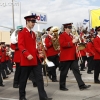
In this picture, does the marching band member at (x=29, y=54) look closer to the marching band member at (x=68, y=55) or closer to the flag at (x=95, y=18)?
the marching band member at (x=68, y=55)

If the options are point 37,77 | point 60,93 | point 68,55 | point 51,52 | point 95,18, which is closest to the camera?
point 37,77

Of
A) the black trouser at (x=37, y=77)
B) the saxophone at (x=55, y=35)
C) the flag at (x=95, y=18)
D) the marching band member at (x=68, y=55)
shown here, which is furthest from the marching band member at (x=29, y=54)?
the flag at (x=95, y=18)

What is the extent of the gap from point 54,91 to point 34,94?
1.92 feet

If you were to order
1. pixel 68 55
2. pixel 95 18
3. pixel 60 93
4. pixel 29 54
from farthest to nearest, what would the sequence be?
pixel 95 18 < pixel 68 55 < pixel 60 93 < pixel 29 54

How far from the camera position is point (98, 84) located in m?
8.26

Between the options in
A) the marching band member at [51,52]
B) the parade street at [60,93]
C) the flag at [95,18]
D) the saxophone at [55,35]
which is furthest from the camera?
the flag at [95,18]

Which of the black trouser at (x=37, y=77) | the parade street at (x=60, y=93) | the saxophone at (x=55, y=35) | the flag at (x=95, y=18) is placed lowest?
the parade street at (x=60, y=93)

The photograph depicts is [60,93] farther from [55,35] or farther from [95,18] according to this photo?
[95,18]

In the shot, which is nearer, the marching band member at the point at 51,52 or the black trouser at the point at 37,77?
the black trouser at the point at 37,77

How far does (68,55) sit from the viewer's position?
7289mm

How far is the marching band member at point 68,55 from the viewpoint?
7242 mm

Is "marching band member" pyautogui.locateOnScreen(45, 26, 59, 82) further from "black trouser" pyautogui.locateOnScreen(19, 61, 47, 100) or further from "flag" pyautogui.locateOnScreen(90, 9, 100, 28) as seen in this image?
"flag" pyautogui.locateOnScreen(90, 9, 100, 28)

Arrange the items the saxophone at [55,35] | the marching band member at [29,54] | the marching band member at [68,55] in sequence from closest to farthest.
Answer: the marching band member at [29,54]
the marching band member at [68,55]
the saxophone at [55,35]

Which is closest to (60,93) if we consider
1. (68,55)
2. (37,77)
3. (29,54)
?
Result: (68,55)
